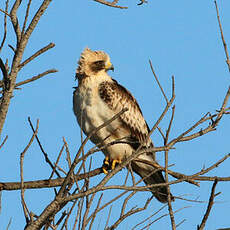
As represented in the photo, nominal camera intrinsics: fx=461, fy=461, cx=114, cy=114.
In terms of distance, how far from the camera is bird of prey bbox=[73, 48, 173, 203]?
732 centimetres

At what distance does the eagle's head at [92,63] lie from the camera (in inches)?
310

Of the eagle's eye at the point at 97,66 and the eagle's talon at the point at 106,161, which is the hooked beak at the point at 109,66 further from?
the eagle's talon at the point at 106,161

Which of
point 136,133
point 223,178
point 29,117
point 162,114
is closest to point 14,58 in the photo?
point 29,117

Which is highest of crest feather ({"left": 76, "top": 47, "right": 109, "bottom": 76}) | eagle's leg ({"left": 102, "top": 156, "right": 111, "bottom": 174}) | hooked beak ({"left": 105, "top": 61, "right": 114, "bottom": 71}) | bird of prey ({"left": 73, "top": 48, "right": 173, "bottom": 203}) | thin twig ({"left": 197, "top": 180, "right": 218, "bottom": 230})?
crest feather ({"left": 76, "top": 47, "right": 109, "bottom": 76})

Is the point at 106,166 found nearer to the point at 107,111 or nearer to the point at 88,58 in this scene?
the point at 107,111

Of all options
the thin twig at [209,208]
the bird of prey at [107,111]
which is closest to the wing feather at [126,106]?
the bird of prey at [107,111]

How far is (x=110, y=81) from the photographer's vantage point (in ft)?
25.7

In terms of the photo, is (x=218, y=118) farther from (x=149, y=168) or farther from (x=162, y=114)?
(x=149, y=168)

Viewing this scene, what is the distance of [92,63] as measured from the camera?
798 centimetres

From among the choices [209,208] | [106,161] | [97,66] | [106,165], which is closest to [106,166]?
[106,165]

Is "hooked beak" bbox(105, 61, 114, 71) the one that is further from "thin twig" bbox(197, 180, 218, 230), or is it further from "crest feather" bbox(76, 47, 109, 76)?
"thin twig" bbox(197, 180, 218, 230)

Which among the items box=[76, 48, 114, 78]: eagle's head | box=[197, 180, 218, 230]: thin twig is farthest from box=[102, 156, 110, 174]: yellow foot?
box=[197, 180, 218, 230]: thin twig

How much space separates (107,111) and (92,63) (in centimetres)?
105

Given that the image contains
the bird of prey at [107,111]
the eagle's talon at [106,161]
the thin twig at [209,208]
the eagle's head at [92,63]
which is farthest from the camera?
the eagle's head at [92,63]
